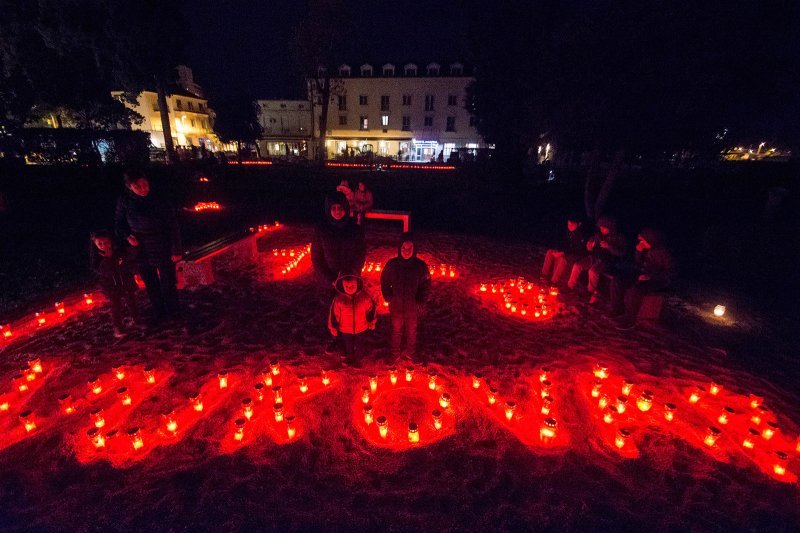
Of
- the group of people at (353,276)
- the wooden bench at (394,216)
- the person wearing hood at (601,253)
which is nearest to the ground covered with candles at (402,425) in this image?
the group of people at (353,276)

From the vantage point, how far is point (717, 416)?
4660 millimetres

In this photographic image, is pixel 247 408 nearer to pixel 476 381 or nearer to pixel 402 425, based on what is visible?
pixel 402 425

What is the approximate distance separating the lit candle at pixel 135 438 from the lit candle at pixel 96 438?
335mm

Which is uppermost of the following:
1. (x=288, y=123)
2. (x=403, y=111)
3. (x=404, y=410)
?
(x=403, y=111)

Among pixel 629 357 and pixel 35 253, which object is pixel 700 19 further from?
pixel 35 253

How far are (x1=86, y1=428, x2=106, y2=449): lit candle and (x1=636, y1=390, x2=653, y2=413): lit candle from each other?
249 inches

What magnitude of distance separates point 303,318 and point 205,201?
14.5m

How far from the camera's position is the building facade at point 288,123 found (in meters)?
48.8

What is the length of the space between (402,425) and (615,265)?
555cm

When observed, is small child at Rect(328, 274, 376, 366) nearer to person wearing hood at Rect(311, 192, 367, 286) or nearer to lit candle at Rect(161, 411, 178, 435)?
person wearing hood at Rect(311, 192, 367, 286)

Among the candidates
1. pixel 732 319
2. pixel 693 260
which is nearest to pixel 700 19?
pixel 693 260

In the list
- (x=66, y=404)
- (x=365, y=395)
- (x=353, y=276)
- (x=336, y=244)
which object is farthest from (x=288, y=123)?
(x=365, y=395)

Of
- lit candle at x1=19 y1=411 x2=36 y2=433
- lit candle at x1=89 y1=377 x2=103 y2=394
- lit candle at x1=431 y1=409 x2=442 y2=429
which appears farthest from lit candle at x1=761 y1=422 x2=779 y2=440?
lit candle at x1=19 y1=411 x2=36 y2=433

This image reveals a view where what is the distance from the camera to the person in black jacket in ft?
19.0
